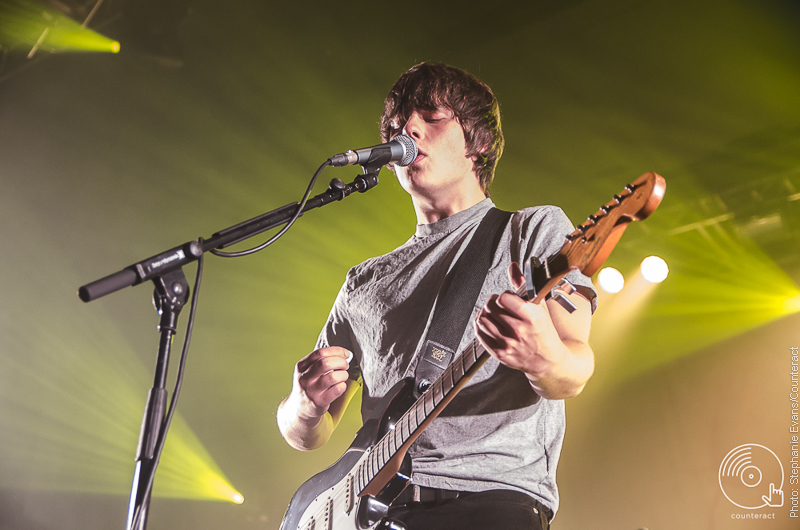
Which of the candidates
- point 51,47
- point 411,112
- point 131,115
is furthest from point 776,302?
point 51,47

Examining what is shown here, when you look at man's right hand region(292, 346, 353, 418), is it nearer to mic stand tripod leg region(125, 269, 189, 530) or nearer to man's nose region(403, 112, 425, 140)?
mic stand tripod leg region(125, 269, 189, 530)

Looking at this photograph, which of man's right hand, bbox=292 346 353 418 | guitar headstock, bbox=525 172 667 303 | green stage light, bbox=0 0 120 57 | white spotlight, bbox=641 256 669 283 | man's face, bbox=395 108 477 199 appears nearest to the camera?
guitar headstock, bbox=525 172 667 303

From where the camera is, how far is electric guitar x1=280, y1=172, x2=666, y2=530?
108 centimetres

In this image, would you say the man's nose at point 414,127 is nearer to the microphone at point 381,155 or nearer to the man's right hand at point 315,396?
the microphone at point 381,155

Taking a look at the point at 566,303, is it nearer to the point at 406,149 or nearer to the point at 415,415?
the point at 415,415

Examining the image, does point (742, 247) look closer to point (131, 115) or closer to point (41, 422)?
point (131, 115)

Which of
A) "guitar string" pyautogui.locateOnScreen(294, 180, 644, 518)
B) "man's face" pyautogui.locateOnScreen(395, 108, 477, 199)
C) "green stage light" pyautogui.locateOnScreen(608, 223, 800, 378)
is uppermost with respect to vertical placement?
"green stage light" pyautogui.locateOnScreen(608, 223, 800, 378)

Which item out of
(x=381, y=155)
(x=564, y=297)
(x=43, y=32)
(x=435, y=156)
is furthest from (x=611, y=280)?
(x=43, y=32)

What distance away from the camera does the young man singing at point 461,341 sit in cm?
136

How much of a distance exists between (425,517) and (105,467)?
14.0ft

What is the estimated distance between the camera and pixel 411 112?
7.91 ft

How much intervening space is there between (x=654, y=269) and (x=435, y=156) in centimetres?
260

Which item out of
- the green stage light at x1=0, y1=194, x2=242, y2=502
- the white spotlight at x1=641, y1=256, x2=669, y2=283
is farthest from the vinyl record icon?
the green stage light at x1=0, y1=194, x2=242, y2=502

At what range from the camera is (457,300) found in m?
1.85
